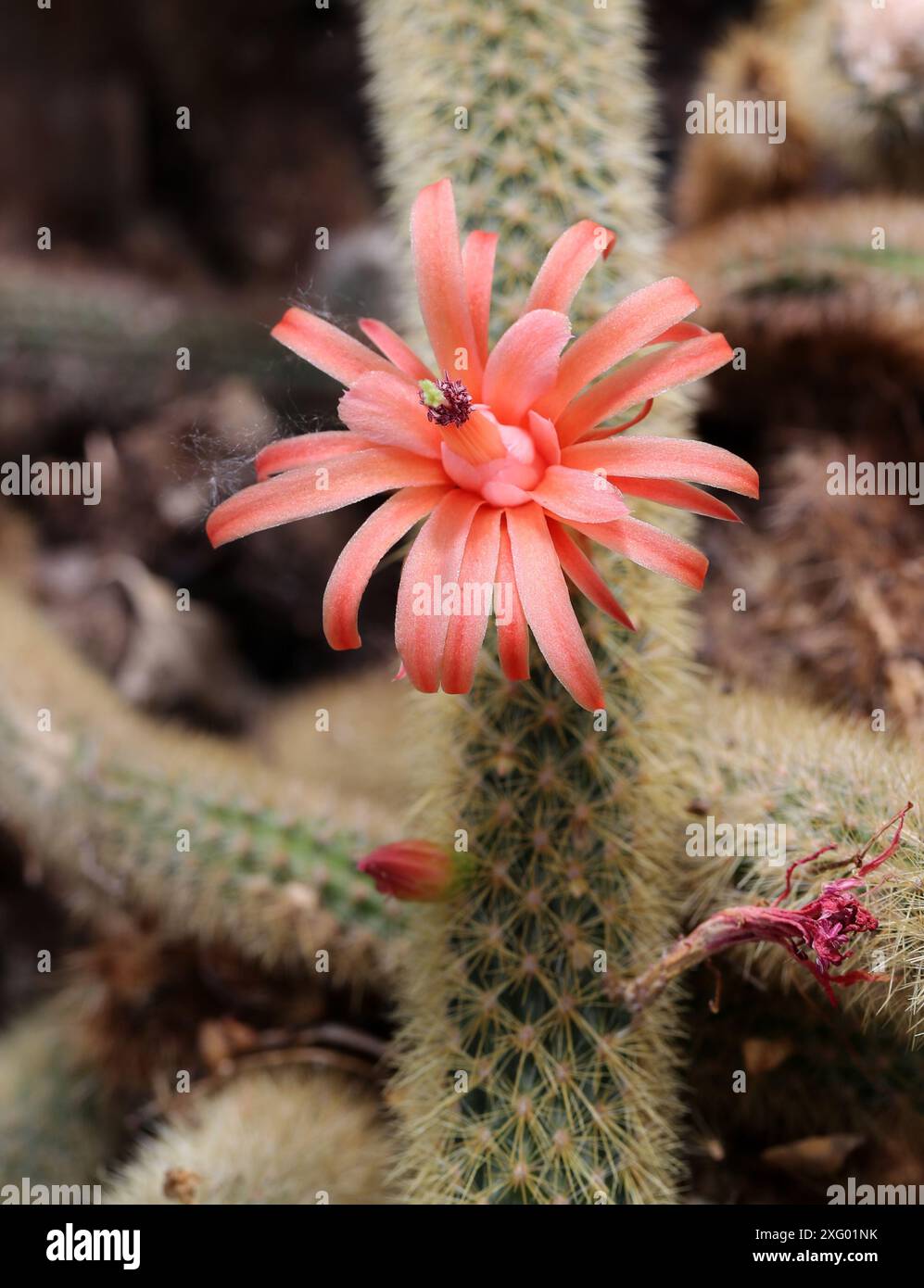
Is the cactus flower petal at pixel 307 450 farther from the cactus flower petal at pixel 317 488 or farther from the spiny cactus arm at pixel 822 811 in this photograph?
the spiny cactus arm at pixel 822 811

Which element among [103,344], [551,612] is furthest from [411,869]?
[103,344]

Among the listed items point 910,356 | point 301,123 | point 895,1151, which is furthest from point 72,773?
point 301,123

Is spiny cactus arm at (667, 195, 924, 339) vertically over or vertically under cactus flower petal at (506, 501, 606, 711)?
over

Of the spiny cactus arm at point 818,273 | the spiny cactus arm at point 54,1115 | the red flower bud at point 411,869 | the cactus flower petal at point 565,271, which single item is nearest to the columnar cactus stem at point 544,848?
the red flower bud at point 411,869

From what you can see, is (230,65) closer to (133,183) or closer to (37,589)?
(133,183)

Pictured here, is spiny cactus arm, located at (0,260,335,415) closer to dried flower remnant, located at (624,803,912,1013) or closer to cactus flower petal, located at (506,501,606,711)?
cactus flower petal, located at (506,501,606,711)

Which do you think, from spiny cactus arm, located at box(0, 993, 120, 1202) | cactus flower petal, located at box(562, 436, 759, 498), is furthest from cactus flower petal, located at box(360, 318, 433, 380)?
spiny cactus arm, located at box(0, 993, 120, 1202)
